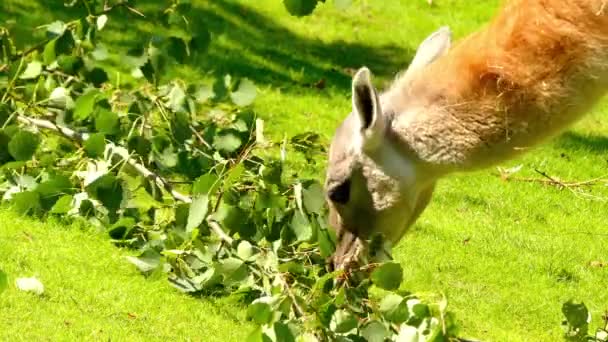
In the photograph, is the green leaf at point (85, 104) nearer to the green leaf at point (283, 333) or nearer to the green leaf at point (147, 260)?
the green leaf at point (147, 260)

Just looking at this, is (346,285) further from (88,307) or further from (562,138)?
(562,138)

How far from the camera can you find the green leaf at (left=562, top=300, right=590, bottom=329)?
20.7ft

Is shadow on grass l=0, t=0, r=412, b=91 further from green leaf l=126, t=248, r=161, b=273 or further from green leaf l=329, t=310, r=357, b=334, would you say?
green leaf l=329, t=310, r=357, b=334

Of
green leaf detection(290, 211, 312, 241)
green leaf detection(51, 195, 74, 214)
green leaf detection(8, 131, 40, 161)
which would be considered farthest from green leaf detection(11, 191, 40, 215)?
green leaf detection(290, 211, 312, 241)

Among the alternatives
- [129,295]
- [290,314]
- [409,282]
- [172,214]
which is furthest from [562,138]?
[290,314]

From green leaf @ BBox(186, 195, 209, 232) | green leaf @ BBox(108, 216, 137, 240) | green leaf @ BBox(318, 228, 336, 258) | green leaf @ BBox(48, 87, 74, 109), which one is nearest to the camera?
green leaf @ BBox(186, 195, 209, 232)

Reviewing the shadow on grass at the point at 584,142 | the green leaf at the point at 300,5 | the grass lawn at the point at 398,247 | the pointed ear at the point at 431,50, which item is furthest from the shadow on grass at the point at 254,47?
the green leaf at the point at 300,5

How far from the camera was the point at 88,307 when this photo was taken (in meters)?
6.91

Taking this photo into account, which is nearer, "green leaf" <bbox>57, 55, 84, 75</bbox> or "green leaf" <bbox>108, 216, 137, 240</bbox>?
"green leaf" <bbox>108, 216, 137, 240</bbox>

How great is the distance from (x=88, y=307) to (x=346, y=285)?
5.18ft

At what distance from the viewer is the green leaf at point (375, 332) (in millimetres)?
5617

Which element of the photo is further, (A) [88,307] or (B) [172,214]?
(B) [172,214]

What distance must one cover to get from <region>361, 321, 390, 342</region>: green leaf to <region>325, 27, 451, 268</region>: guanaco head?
1074 mm

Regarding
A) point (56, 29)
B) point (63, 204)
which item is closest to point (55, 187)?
point (63, 204)
